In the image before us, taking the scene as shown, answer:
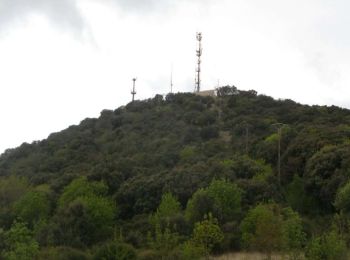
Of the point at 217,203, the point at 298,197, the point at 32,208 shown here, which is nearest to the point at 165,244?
the point at 217,203

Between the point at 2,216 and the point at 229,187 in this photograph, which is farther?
the point at 2,216

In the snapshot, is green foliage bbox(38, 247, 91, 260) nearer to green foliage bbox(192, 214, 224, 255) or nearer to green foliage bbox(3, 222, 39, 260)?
green foliage bbox(3, 222, 39, 260)

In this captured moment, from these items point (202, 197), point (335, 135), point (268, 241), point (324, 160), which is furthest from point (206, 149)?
point (268, 241)

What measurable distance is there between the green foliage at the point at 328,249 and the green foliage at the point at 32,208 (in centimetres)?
2568

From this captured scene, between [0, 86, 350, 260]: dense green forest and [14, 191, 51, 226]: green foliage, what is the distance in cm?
10

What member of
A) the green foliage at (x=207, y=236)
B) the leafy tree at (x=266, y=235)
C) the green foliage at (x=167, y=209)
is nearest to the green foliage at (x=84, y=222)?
the green foliage at (x=167, y=209)

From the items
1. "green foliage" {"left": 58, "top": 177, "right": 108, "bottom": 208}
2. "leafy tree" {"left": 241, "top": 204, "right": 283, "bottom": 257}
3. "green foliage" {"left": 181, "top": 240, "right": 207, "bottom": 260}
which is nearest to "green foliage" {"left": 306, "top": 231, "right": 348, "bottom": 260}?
"leafy tree" {"left": 241, "top": 204, "right": 283, "bottom": 257}

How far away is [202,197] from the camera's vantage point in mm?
40500

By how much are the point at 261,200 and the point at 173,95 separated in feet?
143

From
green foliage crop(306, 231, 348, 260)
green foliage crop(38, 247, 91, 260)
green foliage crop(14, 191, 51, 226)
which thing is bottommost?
green foliage crop(38, 247, 91, 260)

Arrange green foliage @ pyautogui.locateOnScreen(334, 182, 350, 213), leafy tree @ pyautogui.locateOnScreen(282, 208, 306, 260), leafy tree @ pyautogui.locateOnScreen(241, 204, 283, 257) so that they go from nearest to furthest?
leafy tree @ pyautogui.locateOnScreen(282, 208, 306, 260) < leafy tree @ pyautogui.locateOnScreen(241, 204, 283, 257) < green foliage @ pyautogui.locateOnScreen(334, 182, 350, 213)

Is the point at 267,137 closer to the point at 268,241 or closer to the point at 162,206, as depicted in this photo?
the point at 162,206

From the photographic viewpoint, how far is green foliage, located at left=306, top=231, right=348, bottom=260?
27000 millimetres

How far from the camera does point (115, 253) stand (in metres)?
31.5
